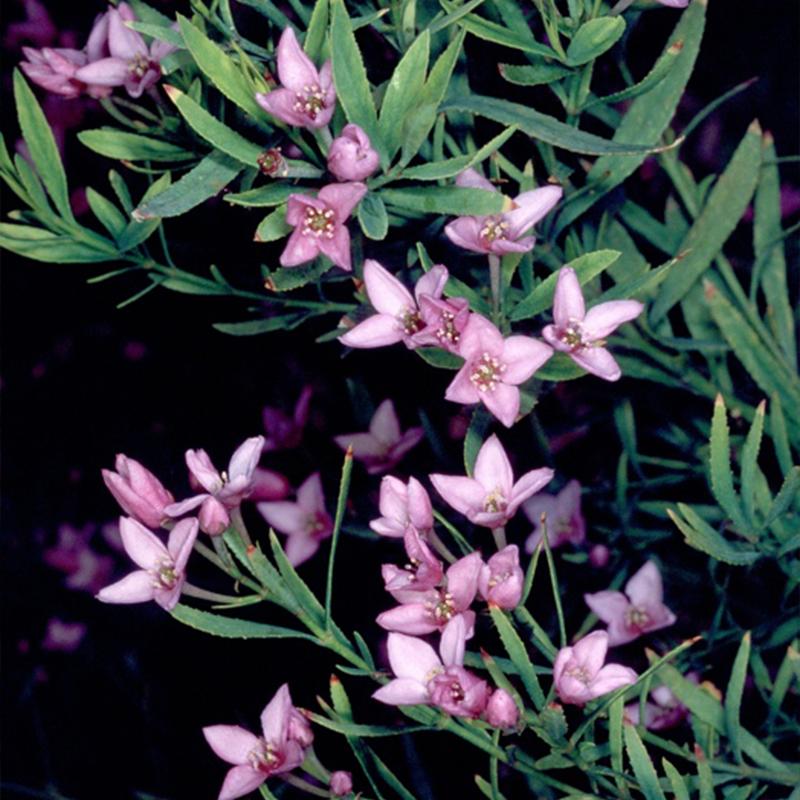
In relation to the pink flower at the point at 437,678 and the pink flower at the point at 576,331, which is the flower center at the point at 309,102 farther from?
the pink flower at the point at 437,678

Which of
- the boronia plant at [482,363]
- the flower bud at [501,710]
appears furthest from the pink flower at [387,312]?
the flower bud at [501,710]

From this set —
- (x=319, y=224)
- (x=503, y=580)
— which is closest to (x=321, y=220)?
(x=319, y=224)

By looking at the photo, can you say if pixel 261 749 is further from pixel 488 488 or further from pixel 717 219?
pixel 717 219

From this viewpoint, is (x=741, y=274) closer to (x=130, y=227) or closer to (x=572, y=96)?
(x=572, y=96)

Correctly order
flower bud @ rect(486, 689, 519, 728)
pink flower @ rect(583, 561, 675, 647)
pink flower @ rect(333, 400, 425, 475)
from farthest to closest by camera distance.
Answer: pink flower @ rect(333, 400, 425, 475) → pink flower @ rect(583, 561, 675, 647) → flower bud @ rect(486, 689, 519, 728)

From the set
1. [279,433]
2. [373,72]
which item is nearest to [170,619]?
[279,433]

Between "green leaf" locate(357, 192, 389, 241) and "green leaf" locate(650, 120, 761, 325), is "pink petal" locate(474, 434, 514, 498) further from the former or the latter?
"green leaf" locate(650, 120, 761, 325)

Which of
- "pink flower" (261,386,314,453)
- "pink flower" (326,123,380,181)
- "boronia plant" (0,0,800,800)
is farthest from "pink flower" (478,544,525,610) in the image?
"pink flower" (261,386,314,453)
